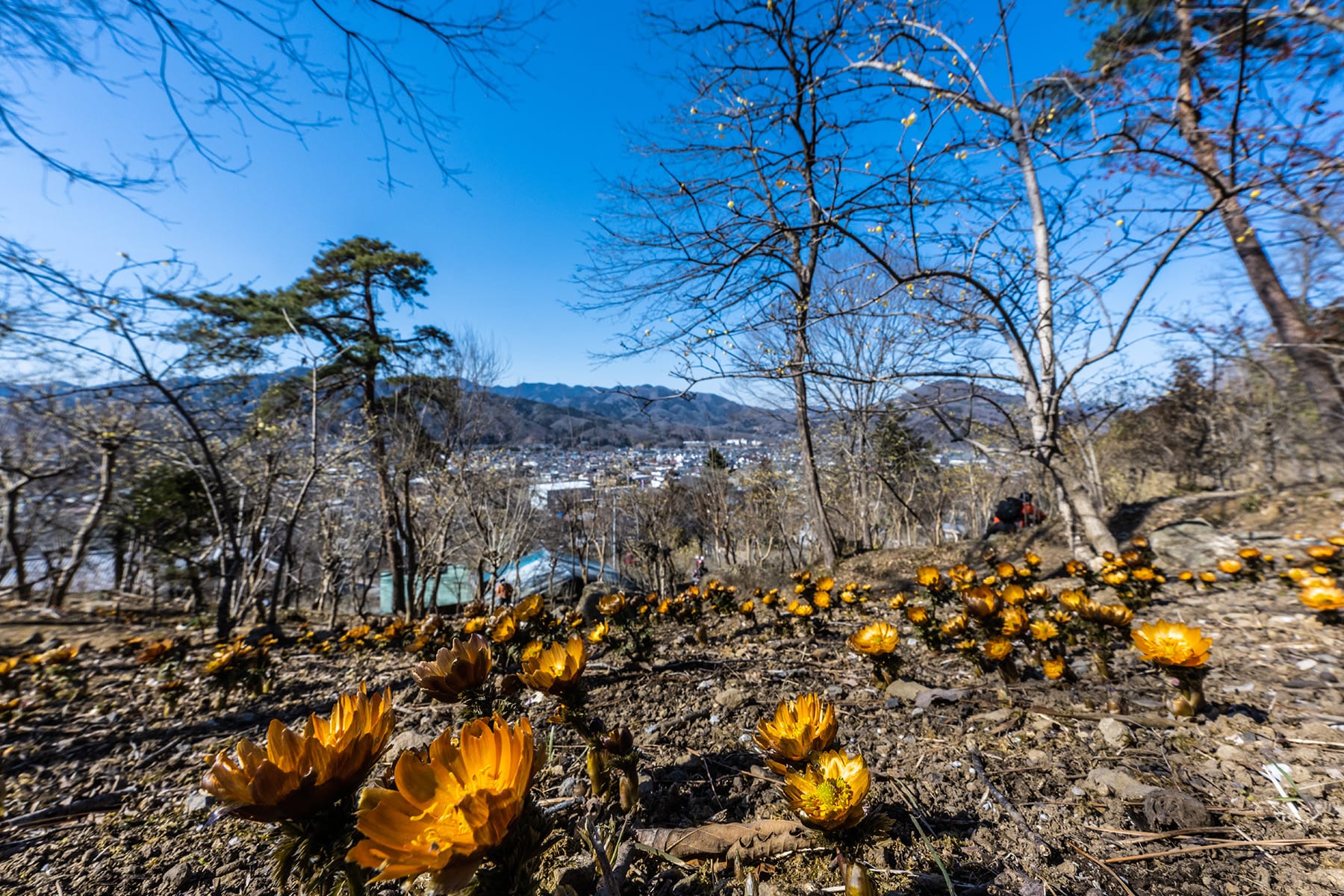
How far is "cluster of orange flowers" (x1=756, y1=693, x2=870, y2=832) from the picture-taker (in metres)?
0.96

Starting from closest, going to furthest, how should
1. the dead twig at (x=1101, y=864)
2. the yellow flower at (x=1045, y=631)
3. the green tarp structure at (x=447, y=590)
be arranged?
the dead twig at (x=1101, y=864) < the yellow flower at (x=1045, y=631) < the green tarp structure at (x=447, y=590)

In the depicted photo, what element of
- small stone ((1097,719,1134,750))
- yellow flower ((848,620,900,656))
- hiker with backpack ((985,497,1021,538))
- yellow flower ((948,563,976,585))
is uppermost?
yellow flower ((848,620,900,656))

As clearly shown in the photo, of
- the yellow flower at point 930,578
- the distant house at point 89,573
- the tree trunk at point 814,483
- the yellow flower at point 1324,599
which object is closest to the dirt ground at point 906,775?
the yellow flower at point 1324,599

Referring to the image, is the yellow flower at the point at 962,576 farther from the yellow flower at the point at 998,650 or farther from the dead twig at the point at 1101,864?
the dead twig at the point at 1101,864

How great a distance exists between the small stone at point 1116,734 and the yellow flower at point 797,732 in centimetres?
128

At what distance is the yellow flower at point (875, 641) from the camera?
205 cm

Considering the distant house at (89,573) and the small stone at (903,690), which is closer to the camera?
the small stone at (903,690)

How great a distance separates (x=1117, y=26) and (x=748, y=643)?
885 centimetres

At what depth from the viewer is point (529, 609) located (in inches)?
106

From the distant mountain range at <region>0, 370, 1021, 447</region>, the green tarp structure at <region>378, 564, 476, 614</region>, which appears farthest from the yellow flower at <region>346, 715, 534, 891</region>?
the green tarp structure at <region>378, 564, 476, 614</region>

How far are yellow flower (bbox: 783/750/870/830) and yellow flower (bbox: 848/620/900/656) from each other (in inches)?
41.1

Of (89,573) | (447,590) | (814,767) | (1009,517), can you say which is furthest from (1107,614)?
(89,573)

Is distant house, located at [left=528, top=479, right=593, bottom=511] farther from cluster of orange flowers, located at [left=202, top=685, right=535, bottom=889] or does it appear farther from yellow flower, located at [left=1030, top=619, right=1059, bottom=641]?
cluster of orange flowers, located at [left=202, top=685, right=535, bottom=889]

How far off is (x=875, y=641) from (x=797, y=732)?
3.44ft
